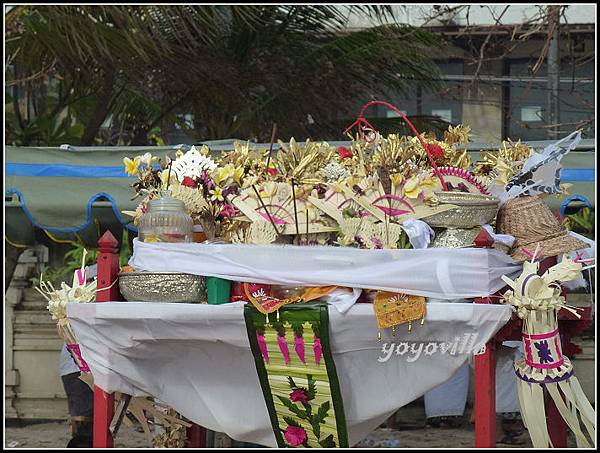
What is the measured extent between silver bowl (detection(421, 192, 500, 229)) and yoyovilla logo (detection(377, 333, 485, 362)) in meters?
0.47

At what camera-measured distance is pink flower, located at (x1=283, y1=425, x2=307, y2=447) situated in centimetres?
414

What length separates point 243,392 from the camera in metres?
4.27

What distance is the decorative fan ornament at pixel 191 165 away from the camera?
4285 mm

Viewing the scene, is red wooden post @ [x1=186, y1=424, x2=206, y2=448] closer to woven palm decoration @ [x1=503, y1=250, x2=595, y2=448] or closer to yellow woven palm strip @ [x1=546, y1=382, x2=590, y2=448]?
woven palm decoration @ [x1=503, y1=250, x2=595, y2=448]

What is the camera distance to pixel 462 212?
390cm

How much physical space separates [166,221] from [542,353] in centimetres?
161

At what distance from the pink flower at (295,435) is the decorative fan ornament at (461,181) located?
121 cm

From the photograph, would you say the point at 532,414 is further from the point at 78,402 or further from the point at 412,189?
the point at 78,402

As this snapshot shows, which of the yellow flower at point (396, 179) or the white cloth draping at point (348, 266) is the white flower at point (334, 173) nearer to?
the yellow flower at point (396, 179)

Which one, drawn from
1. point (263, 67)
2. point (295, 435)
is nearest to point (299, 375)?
point (295, 435)

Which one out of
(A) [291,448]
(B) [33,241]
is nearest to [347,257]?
(A) [291,448]

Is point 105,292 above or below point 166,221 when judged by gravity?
below

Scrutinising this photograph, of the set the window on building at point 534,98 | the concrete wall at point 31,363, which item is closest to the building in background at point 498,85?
the window on building at point 534,98

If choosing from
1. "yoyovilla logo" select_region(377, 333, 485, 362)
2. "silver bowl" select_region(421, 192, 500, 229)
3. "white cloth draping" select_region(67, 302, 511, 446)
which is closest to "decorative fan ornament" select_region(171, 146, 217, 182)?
"white cloth draping" select_region(67, 302, 511, 446)
